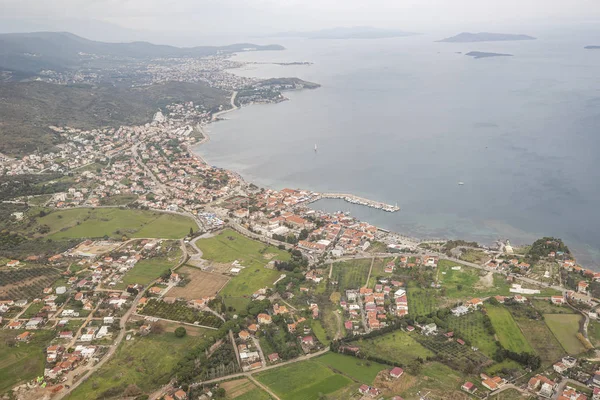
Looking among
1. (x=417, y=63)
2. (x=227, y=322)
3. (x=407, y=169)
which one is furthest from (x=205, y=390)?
(x=417, y=63)

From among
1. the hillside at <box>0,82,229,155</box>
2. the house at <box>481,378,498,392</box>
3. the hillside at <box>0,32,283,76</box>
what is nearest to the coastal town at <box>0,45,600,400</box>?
the house at <box>481,378,498,392</box>

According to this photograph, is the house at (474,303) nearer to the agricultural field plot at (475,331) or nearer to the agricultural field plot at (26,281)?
the agricultural field plot at (475,331)

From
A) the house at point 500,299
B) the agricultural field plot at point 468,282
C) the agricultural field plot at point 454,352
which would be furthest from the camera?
the agricultural field plot at point 468,282

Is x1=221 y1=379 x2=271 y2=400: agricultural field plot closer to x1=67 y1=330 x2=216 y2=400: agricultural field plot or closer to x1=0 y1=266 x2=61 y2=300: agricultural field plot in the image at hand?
x1=67 y1=330 x2=216 y2=400: agricultural field plot

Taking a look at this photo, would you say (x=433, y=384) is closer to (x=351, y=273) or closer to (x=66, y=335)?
(x=351, y=273)

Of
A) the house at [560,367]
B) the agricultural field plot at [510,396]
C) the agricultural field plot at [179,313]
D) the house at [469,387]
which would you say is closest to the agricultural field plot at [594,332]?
the house at [560,367]

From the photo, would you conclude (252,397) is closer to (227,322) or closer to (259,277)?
(227,322)
